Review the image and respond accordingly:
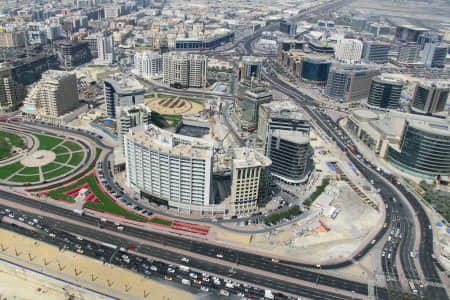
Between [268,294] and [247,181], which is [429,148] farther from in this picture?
[268,294]

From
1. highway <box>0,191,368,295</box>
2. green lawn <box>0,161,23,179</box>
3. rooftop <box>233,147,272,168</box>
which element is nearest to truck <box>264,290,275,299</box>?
highway <box>0,191,368,295</box>

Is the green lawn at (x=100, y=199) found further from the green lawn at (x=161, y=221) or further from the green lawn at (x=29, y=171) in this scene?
the green lawn at (x=29, y=171)

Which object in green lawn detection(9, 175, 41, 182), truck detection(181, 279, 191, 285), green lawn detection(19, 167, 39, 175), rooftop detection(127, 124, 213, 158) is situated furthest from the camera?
green lawn detection(19, 167, 39, 175)

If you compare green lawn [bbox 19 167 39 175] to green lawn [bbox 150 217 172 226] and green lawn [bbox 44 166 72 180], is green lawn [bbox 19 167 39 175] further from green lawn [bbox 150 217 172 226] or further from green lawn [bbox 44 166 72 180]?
green lawn [bbox 150 217 172 226]

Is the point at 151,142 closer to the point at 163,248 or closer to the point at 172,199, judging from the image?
the point at 172,199

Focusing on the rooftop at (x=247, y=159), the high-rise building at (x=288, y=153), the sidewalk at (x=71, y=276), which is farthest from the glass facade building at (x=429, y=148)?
the sidewalk at (x=71, y=276)

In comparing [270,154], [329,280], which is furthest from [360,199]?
[329,280]
